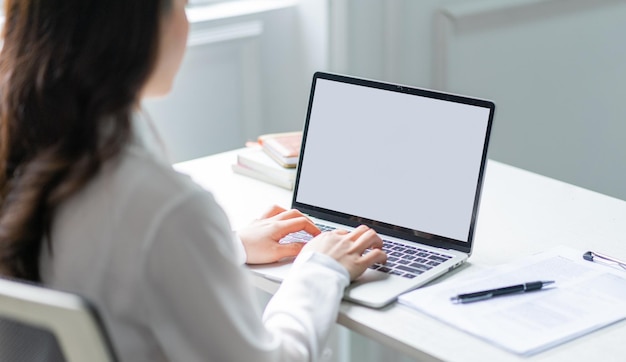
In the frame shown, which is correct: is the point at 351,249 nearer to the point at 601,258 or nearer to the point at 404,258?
the point at 404,258

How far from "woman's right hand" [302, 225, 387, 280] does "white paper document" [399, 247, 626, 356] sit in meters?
0.07

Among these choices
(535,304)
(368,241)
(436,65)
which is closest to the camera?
(535,304)

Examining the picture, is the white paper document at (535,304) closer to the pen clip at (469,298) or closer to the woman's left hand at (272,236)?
the pen clip at (469,298)

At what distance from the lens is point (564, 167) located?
3189mm

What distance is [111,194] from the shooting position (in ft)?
3.32

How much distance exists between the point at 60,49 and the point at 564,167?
243 cm

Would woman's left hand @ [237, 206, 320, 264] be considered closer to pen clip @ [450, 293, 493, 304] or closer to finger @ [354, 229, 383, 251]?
finger @ [354, 229, 383, 251]

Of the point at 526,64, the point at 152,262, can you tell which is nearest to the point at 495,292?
the point at 152,262

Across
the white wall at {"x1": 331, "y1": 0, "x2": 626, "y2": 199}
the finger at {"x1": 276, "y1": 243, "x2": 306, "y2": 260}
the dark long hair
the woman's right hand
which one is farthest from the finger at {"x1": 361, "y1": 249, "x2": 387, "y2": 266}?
the white wall at {"x1": 331, "y1": 0, "x2": 626, "y2": 199}

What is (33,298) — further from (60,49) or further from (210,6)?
(210,6)

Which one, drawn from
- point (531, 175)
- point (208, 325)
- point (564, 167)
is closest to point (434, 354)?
point (208, 325)

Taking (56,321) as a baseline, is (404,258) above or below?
below

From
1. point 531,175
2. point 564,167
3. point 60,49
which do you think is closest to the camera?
point 60,49

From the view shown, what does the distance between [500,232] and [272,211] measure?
1.20ft
